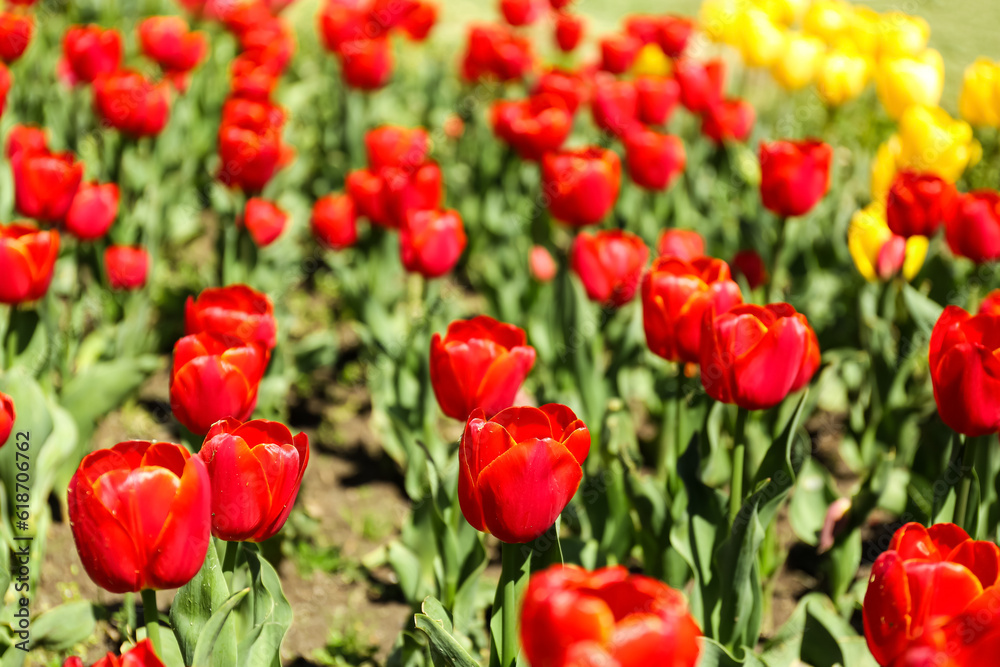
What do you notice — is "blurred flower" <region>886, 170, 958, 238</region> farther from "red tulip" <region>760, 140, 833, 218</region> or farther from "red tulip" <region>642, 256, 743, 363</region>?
"red tulip" <region>642, 256, 743, 363</region>

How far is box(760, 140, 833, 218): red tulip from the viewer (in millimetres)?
2619

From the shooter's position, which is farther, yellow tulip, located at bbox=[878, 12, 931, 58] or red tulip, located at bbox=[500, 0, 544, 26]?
red tulip, located at bbox=[500, 0, 544, 26]

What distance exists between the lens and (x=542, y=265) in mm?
3271

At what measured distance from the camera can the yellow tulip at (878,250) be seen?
284cm

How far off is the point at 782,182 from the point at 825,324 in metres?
0.81

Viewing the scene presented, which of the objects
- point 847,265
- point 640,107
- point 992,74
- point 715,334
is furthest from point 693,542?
point 992,74

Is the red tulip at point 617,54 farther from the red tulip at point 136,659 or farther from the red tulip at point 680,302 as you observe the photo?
the red tulip at point 136,659

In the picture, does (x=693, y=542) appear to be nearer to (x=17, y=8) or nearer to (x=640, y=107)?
(x=640, y=107)

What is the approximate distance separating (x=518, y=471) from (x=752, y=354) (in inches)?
20.6

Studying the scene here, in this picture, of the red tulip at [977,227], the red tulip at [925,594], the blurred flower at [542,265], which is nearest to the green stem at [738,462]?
the red tulip at [925,594]

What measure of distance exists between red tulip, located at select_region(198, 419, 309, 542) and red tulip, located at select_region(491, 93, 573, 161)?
2.19m

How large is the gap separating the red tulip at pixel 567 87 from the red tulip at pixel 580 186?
732 mm

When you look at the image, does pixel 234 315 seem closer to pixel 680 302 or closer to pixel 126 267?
pixel 680 302

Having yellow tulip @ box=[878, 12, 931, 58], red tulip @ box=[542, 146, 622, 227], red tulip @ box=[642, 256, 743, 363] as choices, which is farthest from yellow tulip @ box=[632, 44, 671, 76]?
red tulip @ box=[642, 256, 743, 363]
